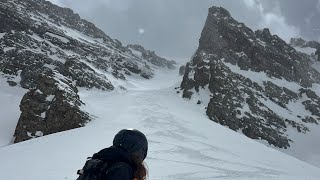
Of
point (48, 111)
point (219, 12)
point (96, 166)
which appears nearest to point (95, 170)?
point (96, 166)

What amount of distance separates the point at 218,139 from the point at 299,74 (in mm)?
77529

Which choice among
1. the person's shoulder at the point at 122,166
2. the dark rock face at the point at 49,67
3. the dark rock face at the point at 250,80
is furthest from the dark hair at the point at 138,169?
the dark rock face at the point at 250,80

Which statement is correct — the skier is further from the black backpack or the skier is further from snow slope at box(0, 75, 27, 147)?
snow slope at box(0, 75, 27, 147)

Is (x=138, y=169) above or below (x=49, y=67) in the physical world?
below

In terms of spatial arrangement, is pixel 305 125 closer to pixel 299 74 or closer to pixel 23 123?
pixel 299 74

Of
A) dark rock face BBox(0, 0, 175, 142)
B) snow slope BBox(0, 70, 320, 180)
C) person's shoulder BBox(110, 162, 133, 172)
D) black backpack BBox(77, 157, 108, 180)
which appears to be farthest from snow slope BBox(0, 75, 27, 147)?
person's shoulder BBox(110, 162, 133, 172)

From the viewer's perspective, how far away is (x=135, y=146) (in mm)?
3615

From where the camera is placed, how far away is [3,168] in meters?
12.5

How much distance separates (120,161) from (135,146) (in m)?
0.27

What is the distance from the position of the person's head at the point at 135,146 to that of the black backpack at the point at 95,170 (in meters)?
0.31

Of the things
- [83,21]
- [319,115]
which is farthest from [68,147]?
[83,21]

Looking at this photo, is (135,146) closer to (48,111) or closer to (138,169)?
(138,169)

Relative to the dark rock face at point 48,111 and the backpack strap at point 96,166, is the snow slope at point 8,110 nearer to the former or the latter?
the dark rock face at point 48,111

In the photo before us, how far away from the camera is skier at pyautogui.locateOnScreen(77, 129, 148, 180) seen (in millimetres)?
3281
